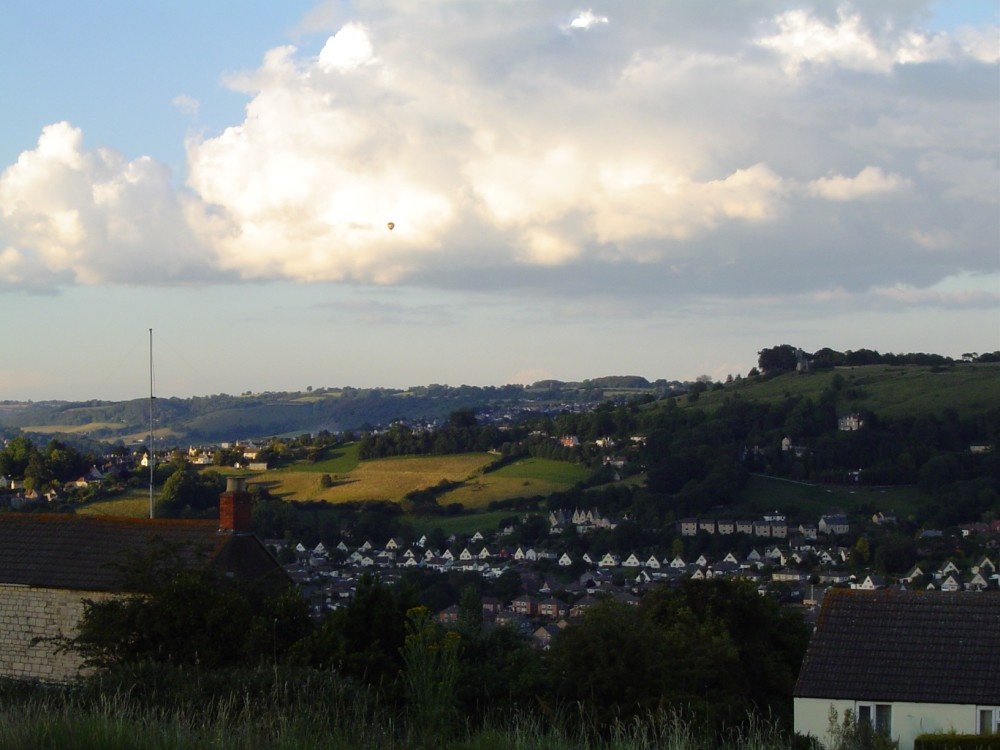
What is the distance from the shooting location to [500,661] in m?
16.1

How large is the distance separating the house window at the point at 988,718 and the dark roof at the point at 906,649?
11cm

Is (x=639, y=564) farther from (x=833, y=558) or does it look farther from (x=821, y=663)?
(x=821, y=663)

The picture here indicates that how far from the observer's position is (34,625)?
60.2 ft

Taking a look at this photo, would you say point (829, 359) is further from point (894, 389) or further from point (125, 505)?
point (125, 505)

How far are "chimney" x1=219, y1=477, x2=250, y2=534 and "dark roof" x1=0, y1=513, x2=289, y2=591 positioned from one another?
0.42 feet

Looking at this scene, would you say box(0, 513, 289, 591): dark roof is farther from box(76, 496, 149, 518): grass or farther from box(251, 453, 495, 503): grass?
box(251, 453, 495, 503): grass

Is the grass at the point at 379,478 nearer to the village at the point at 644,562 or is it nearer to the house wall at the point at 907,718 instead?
the village at the point at 644,562

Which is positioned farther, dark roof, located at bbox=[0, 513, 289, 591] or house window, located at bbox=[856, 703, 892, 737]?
dark roof, located at bbox=[0, 513, 289, 591]

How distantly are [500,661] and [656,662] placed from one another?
203 cm

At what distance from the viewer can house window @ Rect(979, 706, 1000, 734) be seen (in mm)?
15555

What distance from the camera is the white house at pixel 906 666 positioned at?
51.6 ft

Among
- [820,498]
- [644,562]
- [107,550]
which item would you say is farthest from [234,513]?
[820,498]

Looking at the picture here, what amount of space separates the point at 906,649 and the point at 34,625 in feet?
40.7

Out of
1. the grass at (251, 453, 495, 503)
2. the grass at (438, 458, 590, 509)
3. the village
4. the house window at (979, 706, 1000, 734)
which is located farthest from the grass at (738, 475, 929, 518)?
the house window at (979, 706, 1000, 734)
